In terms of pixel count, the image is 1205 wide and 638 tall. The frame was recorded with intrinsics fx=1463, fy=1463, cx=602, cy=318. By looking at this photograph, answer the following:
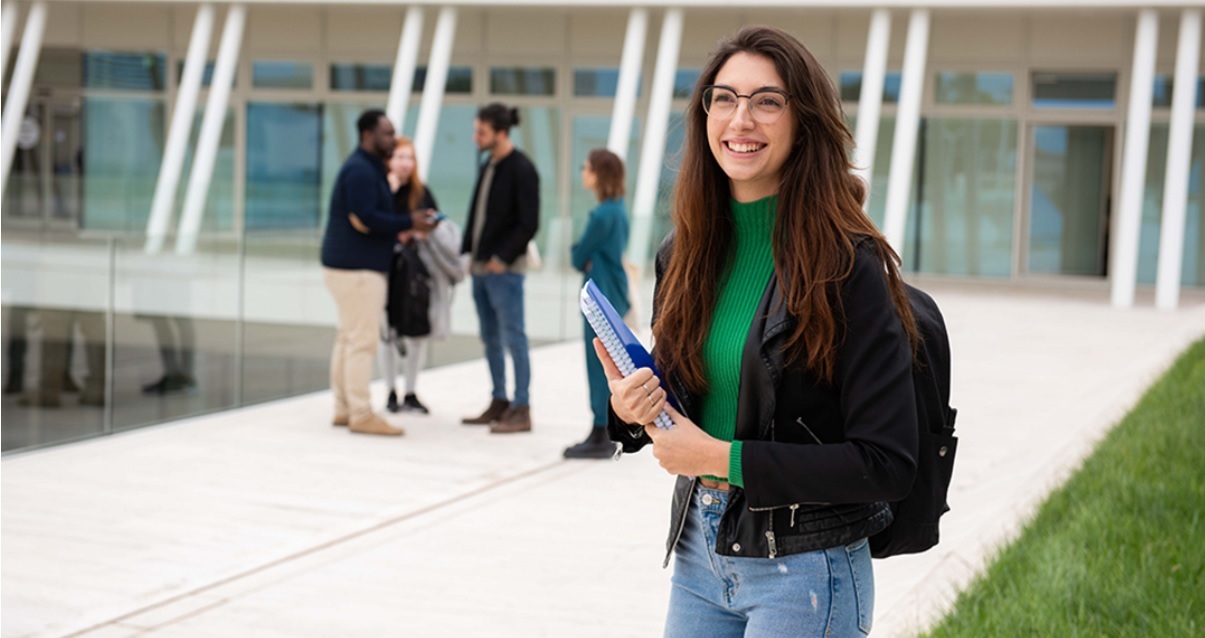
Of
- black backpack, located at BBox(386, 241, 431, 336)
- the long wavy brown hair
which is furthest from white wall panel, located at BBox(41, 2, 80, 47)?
the long wavy brown hair

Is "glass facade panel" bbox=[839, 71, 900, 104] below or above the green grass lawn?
above

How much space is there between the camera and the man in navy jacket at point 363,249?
29.6 ft

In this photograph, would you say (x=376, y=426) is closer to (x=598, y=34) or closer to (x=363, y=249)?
(x=363, y=249)

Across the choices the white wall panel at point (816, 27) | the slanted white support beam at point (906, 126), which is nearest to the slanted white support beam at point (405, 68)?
the white wall panel at point (816, 27)

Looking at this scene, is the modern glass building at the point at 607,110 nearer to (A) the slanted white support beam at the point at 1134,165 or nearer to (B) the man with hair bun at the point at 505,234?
(A) the slanted white support beam at the point at 1134,165

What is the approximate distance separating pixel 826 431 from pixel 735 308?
11.0 inches

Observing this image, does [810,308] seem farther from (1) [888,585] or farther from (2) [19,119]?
(2) [19,119]

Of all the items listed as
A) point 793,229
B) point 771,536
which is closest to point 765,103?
point 793,229

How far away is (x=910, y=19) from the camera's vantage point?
22625 mm

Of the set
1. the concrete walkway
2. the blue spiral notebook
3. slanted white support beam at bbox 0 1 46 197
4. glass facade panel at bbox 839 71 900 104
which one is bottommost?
the concrete walkway

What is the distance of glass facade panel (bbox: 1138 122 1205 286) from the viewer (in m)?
23.3

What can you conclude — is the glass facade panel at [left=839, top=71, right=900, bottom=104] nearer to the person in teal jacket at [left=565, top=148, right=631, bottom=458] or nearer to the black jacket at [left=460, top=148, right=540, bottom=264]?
the black jacket at [left=460, top=148, right=540, bottom=264]

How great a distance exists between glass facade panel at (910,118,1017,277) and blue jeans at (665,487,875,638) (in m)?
22.6

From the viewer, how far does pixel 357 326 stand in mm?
9242
